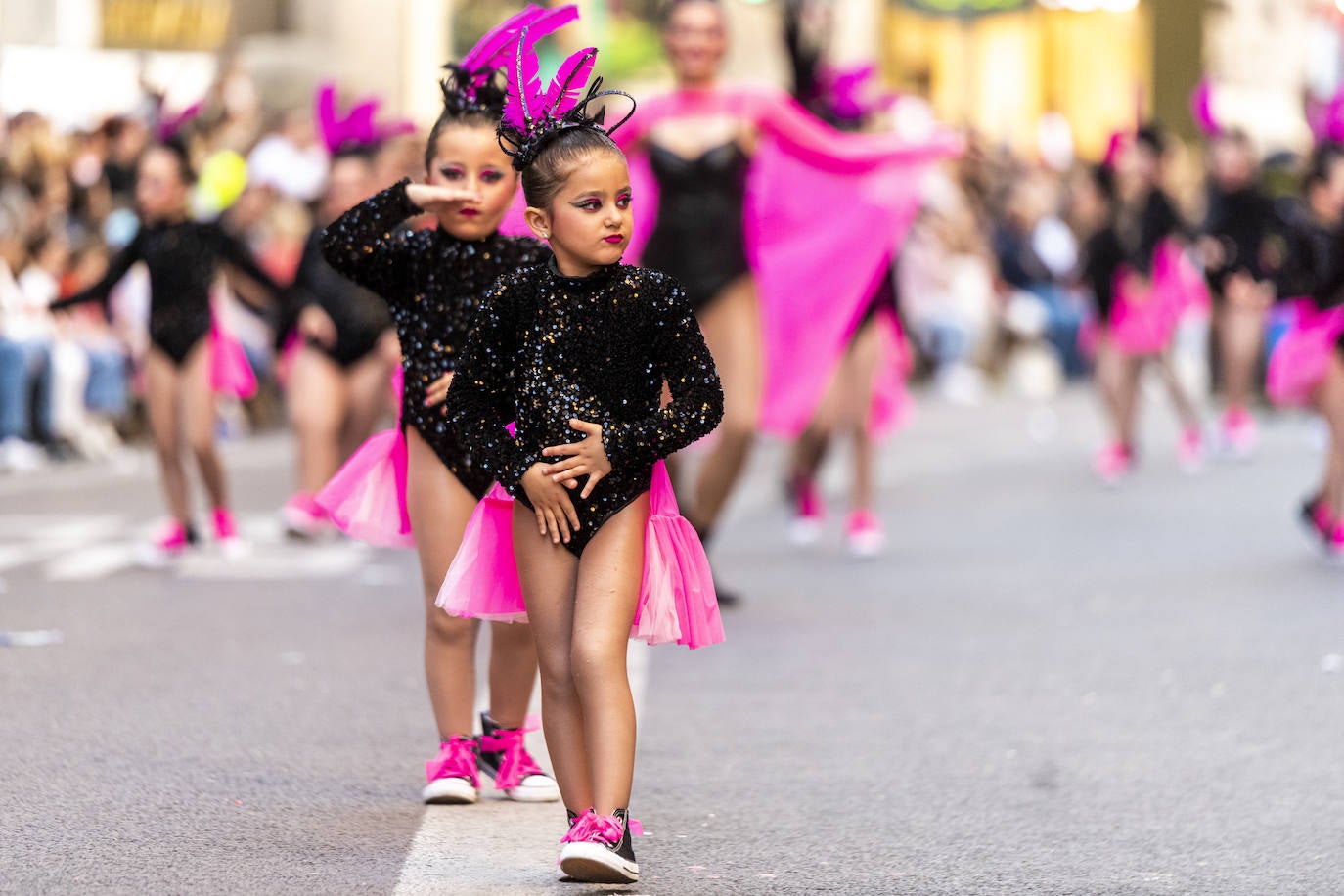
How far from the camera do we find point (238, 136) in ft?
63.1

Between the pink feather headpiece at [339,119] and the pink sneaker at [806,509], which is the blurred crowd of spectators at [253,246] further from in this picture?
the pink sneaker at [806,509]

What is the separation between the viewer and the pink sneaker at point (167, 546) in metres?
10.3

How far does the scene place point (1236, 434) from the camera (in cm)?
1597

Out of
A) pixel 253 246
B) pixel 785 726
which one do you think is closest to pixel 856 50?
pixel 253 246

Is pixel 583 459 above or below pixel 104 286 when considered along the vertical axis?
above

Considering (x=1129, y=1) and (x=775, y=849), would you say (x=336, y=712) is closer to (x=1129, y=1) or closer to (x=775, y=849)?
(x=775, y=849)

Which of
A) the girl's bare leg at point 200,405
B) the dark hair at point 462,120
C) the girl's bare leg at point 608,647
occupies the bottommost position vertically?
the girl's bare leg at point 200,405

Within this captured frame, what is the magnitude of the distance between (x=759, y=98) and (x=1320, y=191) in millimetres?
3136

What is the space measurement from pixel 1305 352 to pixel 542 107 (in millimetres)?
6338

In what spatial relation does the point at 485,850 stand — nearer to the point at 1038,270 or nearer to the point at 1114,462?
the point at 1114,462

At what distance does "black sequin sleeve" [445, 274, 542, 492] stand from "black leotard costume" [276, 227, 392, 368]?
21.6 ft

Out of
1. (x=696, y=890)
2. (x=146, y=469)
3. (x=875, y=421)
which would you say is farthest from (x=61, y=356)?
(x=696, y=890)

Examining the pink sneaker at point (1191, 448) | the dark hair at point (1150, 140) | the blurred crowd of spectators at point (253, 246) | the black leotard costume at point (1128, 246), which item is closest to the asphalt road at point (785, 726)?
the blurred crowd of spectators at point (253, 246)

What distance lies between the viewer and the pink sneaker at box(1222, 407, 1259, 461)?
15898mm
